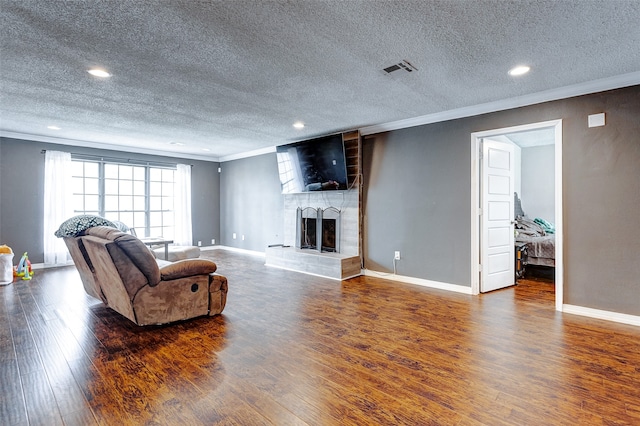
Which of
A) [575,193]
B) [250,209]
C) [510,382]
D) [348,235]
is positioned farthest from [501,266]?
[250,209]

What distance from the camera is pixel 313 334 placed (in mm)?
2969

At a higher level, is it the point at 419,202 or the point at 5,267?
the point at 419,202

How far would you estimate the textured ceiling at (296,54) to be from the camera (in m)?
2.12

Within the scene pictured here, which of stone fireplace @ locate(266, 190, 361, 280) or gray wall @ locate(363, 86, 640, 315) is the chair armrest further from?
gray wall @ locate(363, 86, 640, 315)

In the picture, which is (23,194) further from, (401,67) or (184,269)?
(401,67)

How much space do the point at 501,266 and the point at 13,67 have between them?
5896 mm

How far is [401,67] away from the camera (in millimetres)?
2988

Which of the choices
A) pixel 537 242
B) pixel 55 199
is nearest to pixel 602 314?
pixel 537 242

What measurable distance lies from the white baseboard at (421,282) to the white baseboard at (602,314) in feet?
3.55

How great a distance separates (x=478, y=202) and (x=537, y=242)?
75.1 inches

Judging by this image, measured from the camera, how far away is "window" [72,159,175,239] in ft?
22.0

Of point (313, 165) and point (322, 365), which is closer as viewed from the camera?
point (322, 365)

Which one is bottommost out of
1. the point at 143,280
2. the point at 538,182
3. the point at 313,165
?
the point at 143,280

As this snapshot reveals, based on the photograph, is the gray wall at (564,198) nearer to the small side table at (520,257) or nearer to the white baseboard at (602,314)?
the white baseboard at (602,314)
